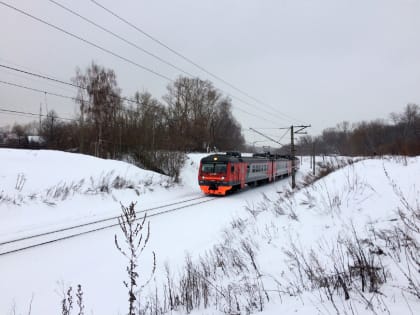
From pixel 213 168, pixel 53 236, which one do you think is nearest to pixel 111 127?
pixel 213 168

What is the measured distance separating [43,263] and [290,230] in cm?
604

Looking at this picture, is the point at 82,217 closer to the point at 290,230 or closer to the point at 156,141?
the point at 290,230

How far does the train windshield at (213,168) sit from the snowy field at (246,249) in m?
6.30

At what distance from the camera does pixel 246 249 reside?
5781 millimetres

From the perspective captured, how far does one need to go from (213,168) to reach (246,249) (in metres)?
14.8

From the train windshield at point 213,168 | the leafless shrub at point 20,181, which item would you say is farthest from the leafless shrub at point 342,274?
the train windshield at point 213,168

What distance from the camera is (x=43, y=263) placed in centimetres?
688

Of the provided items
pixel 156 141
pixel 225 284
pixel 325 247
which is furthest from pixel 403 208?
pixel 156 141

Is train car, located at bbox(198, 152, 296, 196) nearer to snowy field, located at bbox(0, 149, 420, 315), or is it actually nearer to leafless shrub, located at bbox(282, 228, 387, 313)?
snowy field, located at bbox(0, 149, 420, 315)

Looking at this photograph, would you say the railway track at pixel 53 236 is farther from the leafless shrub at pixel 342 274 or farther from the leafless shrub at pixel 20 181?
the leafless shrub at pixel 342 274

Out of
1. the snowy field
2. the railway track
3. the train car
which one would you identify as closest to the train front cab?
the train car

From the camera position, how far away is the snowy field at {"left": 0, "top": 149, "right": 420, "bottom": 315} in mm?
3330

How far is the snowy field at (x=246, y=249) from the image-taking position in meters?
3.33

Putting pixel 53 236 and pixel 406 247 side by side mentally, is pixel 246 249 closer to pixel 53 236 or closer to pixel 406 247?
pixel 406 247
